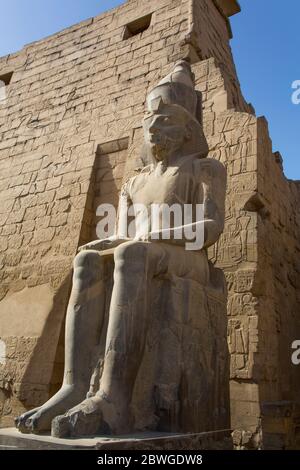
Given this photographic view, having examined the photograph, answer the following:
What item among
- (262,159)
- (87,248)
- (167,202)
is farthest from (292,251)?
(87,248)

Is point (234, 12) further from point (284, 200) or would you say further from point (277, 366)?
point (277, 366)

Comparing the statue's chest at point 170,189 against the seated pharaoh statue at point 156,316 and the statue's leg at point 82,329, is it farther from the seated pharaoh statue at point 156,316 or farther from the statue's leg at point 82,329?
the statue's leg at point 82,329

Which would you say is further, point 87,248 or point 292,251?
point 292,251

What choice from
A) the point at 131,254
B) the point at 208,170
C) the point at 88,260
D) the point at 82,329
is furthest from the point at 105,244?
the point at 208,170

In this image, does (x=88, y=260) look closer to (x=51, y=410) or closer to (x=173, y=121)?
(x=51, y=410)

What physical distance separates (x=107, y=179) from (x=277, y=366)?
3036mm

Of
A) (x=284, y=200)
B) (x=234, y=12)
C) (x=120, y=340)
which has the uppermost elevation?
(x=234, y=12)

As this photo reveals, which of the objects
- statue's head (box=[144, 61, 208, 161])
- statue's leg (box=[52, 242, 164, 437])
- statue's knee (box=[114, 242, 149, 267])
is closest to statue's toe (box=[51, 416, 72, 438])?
statue's leg (box=[52, 242, 164, 437])

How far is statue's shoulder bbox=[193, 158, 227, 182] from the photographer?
2.79 m

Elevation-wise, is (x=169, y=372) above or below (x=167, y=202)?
below

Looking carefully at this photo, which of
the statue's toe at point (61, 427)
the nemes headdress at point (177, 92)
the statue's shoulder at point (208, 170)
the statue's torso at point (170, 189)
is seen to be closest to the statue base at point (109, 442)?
the statue's toe at point (61, 427)

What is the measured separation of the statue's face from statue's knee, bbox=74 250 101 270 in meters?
0.89

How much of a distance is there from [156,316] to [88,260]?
50 centimetres

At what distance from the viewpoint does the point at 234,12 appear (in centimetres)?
711
